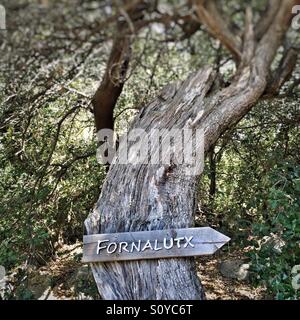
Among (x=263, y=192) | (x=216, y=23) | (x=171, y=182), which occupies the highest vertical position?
(x=216, y=23)

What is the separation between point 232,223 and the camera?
3.10 meters

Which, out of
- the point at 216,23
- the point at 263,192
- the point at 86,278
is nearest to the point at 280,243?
the point at 263,192

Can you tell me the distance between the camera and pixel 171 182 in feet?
7.04

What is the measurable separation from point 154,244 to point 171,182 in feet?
1.44

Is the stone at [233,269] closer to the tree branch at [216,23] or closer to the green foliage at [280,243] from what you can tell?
the green foliage at [280,243]

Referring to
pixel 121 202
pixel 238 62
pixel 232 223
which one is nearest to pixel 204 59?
pixel 238 62

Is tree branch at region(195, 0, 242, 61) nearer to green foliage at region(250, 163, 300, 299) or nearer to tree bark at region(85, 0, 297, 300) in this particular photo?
tree bark at region(85, 0, 297, 300)

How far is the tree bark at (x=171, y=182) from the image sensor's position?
178 cm

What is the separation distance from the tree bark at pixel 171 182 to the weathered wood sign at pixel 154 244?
0.05 meters

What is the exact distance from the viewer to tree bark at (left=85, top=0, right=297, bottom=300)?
70.1 inches

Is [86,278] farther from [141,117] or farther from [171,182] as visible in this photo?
[141,117]
